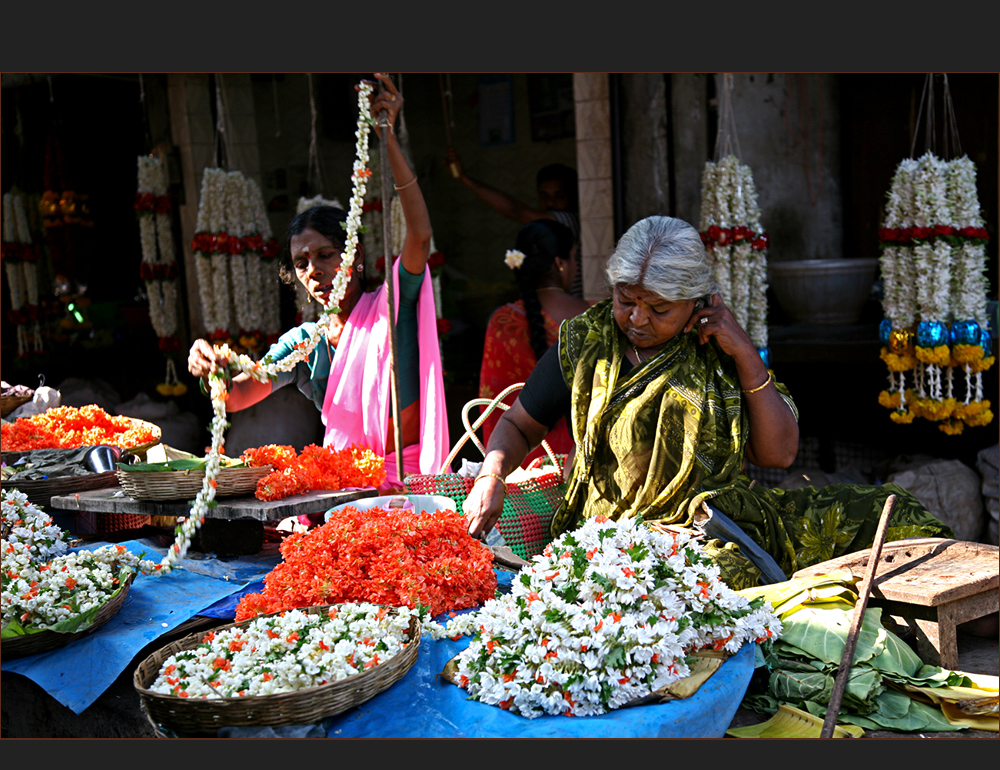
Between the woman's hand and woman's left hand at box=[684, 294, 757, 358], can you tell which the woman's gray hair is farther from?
the woman's hand

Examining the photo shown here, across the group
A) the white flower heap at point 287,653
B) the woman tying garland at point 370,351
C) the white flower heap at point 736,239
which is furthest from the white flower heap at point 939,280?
the white flower heap at point 287,653

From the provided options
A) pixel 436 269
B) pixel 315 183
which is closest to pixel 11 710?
pixel 436 269

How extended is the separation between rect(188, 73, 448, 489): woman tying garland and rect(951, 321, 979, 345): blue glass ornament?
319 cm

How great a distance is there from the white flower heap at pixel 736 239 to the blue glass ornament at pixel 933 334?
0.90 m

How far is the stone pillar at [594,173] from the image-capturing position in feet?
18.6

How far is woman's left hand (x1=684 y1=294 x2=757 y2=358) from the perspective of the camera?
9.00 feet

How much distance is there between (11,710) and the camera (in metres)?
2.67

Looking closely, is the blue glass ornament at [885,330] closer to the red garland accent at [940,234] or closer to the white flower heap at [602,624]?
the red garland accent at [940,234]

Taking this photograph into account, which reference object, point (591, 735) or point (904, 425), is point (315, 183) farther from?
point (591, 735)

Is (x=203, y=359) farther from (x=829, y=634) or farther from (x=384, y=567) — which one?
(x=829, y=634)

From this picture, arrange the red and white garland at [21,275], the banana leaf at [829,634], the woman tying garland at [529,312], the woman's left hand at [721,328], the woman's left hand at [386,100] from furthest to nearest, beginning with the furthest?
the red and white garland at [21,275]
the woman tying garland at [529,312]
the woman's left hand at [386,100]
the woman's left hand at [721,328]
the banana leaf at [829,634]

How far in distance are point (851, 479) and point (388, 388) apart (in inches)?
148

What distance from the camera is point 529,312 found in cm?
450

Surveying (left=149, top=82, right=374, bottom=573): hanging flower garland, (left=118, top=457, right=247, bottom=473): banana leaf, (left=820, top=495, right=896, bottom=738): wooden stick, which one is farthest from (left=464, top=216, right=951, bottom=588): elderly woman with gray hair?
(left=118, top=457, right=247, bottom=473): banana leaf
